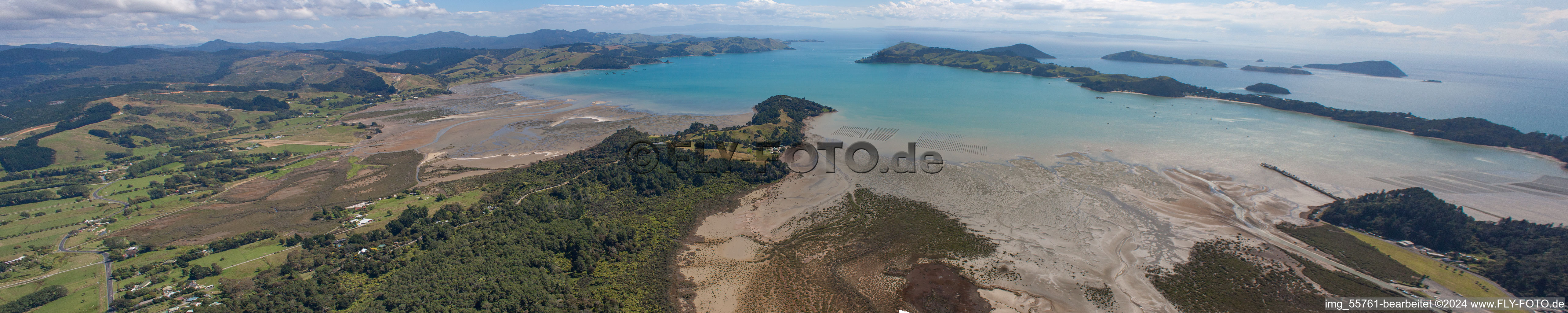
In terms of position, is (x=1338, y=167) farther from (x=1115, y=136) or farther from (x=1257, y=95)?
(x=1257, y=95)

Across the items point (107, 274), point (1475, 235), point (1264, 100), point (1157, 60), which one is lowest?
point (107, 274)

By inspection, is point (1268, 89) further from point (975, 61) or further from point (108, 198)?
point (108, 198)

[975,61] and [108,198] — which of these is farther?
[975,61]

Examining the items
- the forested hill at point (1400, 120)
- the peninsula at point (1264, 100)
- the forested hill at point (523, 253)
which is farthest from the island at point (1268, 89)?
the forested hill at point (523, 253)

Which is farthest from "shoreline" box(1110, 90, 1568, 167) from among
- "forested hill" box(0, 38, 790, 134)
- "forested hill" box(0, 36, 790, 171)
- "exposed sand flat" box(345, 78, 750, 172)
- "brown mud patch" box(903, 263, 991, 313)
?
"forested hill" box(0, 38, 790, 134)

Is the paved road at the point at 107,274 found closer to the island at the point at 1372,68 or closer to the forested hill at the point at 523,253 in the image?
the forested hill at the point at 523,253

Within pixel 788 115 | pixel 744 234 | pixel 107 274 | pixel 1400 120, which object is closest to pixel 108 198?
pixel 107 274
